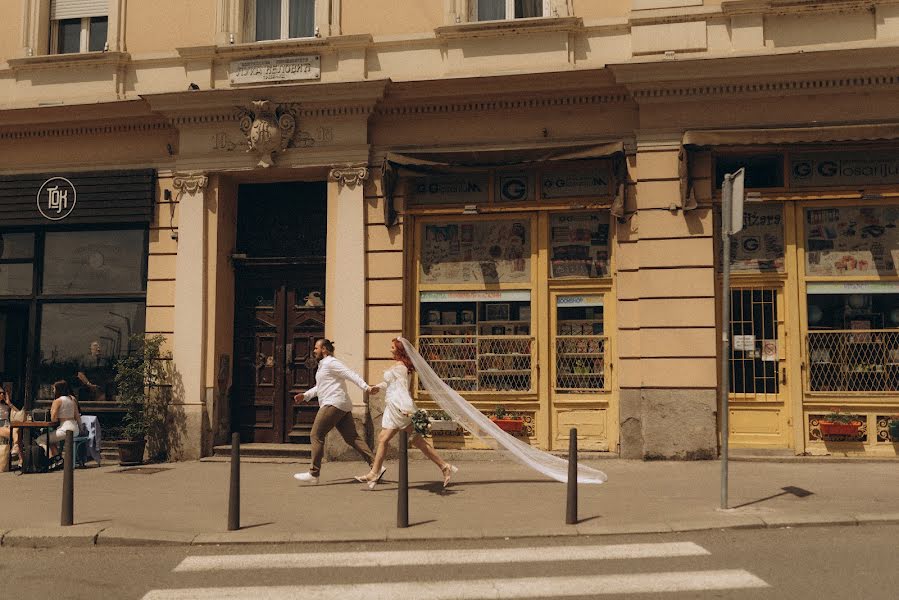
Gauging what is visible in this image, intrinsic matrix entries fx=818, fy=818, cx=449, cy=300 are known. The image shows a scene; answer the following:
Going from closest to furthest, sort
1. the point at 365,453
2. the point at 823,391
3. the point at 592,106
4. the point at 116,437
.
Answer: the point at 365,453, the point at 823,391, the point at 592,106, the point at 116,437

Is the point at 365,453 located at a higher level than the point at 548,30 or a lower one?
lower

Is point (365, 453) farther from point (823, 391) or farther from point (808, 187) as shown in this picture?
point (808, 187)

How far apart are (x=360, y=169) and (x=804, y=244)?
21.3ft

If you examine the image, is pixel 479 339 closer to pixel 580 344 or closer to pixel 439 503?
pixel 580 344

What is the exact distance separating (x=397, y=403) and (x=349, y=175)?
442cm

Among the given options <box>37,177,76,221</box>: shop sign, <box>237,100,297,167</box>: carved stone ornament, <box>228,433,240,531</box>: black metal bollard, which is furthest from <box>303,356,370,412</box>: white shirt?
<box>37,177,76,221</box>: shop sign

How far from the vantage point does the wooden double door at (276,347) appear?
13.0 m

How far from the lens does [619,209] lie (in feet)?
38.1

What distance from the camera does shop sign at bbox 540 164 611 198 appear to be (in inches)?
474

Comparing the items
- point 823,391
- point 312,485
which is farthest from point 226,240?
point 823,391

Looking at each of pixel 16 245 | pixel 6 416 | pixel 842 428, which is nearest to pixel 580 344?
pixel 842 428

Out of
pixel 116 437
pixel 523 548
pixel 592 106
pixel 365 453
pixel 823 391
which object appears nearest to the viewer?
pixel 523 548

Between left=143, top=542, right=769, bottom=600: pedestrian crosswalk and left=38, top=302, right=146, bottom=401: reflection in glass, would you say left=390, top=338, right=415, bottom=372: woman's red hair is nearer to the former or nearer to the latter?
left=143, top=542, right=769, bottom=600: pedestrian crosswalk

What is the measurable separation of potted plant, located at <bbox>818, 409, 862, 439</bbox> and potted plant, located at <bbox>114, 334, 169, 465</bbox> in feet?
31.7
